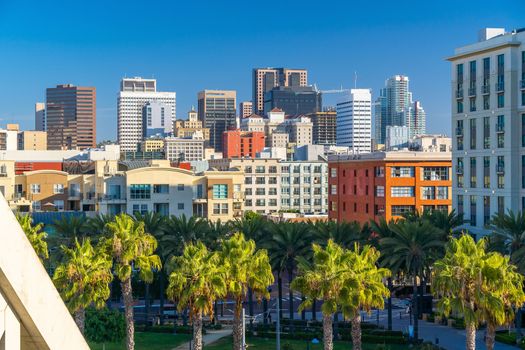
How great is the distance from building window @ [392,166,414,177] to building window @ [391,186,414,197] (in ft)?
5.05

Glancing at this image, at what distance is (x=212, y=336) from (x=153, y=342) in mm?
4710

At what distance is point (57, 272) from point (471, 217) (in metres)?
44.3

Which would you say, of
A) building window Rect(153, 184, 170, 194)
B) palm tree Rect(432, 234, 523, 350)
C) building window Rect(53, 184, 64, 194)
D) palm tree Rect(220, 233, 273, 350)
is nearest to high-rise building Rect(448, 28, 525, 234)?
palm tree Rect(220, 233, 273, 350)

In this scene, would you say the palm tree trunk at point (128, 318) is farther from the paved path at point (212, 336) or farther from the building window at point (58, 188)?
the building window at point (58, 188)

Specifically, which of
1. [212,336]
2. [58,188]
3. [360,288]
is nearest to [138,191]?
[58,188]

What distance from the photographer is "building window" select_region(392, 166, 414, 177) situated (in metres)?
111

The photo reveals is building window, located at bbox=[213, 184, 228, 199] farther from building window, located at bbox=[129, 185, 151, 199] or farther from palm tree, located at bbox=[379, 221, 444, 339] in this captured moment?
palm tree, located at bbox=[379, 221, 444, 339]

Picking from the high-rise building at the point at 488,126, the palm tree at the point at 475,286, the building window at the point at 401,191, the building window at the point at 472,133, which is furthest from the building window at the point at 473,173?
the palm tree at the point at 475,286

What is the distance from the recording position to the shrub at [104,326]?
5966cm

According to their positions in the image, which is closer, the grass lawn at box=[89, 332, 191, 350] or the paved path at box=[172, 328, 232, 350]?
the grass lawn at box=[89, 332, 191, 350]

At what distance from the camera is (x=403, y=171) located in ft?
364

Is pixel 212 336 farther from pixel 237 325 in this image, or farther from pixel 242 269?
pixel 242 269

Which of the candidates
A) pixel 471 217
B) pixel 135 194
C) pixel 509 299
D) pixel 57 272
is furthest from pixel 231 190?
pixel 509 299

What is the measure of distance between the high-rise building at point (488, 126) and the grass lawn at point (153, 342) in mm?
27786
